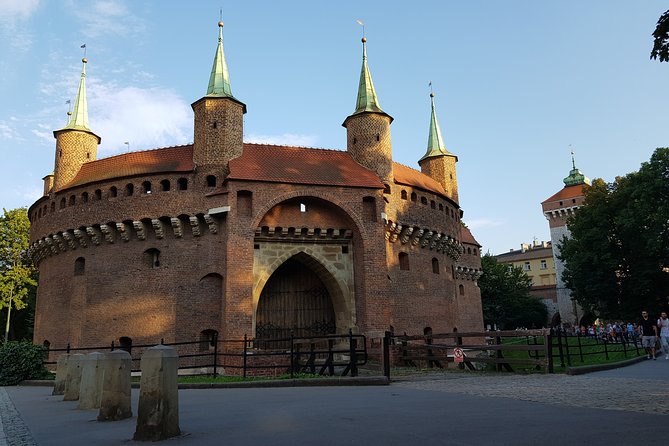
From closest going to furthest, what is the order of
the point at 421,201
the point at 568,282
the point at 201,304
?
the point at 201,304 < the point at 421,201 < the point at 568,282

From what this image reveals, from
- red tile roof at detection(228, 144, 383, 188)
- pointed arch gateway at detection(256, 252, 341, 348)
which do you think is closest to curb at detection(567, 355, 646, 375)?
pointed arch gateway at detection(256, 252, 341, 348)

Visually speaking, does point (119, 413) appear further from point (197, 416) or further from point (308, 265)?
point (308, 265)

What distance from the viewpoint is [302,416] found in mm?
8141

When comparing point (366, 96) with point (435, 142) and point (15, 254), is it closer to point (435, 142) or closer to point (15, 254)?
point (435, 142)

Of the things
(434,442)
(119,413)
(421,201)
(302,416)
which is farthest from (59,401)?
(421,201)

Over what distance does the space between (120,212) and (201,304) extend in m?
5.87

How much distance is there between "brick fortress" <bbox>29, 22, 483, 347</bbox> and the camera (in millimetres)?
25000

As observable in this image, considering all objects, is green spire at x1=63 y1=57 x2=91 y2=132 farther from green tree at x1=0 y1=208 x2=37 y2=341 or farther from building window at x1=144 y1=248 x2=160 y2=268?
green tree at x1=0 y1=208 x2=37 y2=341

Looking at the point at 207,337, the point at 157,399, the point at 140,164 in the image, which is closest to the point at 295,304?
the point at 207,337

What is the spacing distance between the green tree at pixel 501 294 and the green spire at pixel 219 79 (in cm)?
4334

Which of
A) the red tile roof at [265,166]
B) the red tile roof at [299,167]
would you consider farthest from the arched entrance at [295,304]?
the red tile roof at [265,166]

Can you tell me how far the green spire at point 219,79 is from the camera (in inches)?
1077

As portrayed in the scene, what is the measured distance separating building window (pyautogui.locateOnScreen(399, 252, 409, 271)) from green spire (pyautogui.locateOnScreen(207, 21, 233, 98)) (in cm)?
1182

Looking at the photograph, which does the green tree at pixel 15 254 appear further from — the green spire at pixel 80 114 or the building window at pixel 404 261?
the building window at pixel 404 261
